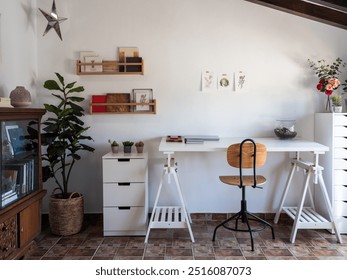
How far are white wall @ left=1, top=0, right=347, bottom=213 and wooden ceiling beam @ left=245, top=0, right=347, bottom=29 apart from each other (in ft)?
0.30

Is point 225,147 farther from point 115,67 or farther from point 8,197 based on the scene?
point 8,197

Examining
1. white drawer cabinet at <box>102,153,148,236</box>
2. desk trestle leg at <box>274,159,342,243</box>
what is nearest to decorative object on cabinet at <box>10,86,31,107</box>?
white drawer cabinet at <box>102,153,148,236</box>

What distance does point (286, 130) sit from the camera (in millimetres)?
3219

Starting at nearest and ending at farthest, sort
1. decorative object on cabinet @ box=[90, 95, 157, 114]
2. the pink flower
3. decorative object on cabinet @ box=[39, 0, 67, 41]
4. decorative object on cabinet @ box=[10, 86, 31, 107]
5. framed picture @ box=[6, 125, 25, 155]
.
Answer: framed picture @ box=[6, 125, 25, 155] < decorative object on cabinet @ box=[10, 86, 31, 107] < the pink flower < decorative object on cabinet @ box=[39, 0, 67, 41] < decorative object on cabinet @ box=[90, 95, 157, 114]

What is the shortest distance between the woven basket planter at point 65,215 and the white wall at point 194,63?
49cm

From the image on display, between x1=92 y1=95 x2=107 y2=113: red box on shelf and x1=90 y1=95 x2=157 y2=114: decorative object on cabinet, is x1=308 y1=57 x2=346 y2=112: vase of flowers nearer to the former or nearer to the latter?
x1=90 y1=95 x2=157 y2=114: decorative object on cabinet

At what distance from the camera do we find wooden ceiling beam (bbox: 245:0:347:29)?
126 inches

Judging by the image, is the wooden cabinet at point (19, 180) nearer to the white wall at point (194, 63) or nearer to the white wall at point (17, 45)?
the white wall at point (17, 45)

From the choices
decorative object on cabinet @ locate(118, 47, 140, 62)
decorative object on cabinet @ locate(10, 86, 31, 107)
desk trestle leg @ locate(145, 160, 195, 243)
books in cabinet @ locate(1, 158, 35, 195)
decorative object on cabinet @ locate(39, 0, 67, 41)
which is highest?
decorative object on cabinet @ locate(39, 0, 67, 41)

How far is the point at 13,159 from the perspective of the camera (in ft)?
7.53

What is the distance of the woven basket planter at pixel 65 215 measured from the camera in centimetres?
302

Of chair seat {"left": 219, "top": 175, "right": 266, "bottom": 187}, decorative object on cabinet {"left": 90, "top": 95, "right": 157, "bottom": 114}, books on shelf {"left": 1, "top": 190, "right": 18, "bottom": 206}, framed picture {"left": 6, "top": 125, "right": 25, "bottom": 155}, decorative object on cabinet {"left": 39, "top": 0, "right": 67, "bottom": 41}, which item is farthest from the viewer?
decorative object on cabinet {"left": 90, "top": 95, "right": 157, "bottom": 114}

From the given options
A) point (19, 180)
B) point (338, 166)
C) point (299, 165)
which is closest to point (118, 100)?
point (19, 180)

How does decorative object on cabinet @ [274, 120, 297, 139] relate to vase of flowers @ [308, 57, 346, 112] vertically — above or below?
below
